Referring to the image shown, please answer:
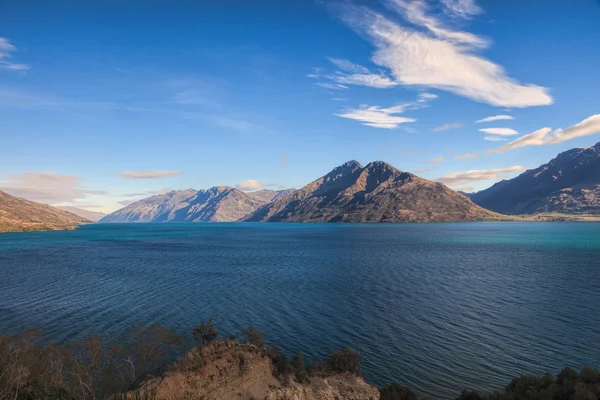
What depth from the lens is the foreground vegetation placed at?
28.1 metres

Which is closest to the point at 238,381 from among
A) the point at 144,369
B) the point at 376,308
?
the point at 144,369

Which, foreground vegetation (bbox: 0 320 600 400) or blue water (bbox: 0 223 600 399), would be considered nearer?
foreground vegetation (bbox: 0 320 600 400)

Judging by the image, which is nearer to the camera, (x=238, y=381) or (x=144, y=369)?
(x=238, y=381)

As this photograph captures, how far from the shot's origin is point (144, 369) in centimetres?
3988

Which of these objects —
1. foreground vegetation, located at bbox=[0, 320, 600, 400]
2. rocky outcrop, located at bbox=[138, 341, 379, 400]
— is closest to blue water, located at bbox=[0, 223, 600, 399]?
foreground vegetation, located at bbox=[0, 320, 600, 400]

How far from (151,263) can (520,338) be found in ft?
401

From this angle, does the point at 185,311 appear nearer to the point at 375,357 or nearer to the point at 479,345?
the point at 375,357

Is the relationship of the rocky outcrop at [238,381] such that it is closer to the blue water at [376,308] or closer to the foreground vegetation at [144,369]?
the foreground vegetation at [144,369]

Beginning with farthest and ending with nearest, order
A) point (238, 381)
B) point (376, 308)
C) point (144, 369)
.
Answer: point (376, 308) → point (144, 369) → point (238, 381)

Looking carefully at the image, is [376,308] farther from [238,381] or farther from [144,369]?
[144,369]

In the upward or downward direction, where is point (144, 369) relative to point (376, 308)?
downward

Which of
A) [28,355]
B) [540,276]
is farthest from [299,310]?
[540,276]

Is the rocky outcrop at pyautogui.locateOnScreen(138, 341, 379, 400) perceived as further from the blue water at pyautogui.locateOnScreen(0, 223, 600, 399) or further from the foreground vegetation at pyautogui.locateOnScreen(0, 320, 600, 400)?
the blue water at pyautogui.locateOnScreen(0, 223, 600, 399)

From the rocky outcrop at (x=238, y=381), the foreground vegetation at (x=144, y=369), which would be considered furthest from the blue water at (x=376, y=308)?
the rocky outcrop at (x=238, y=381)
